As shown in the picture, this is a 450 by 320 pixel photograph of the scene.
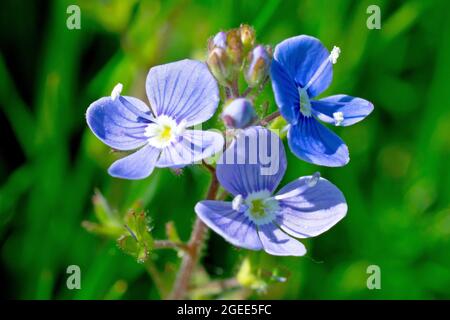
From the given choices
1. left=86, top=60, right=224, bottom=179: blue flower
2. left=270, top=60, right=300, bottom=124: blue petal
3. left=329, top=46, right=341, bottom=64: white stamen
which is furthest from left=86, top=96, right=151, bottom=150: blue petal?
left=329, top=46, right=341, bottom=64: white stamen

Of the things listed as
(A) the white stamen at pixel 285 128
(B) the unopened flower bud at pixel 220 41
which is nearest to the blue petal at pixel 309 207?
(A) the white stamen at pixel 285 128

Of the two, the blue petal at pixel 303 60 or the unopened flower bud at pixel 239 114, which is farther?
the blue petal at pixel 303 60

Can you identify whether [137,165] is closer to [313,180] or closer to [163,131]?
[163,131]

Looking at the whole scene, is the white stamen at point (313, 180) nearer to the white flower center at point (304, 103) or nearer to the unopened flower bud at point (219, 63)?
the white flower center at point (304, 103)

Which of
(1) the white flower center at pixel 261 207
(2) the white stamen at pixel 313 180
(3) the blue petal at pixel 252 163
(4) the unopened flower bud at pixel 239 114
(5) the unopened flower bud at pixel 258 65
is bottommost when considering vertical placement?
(1) the white flower center at pixel 261 207

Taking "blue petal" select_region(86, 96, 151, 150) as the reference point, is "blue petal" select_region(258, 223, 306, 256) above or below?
below

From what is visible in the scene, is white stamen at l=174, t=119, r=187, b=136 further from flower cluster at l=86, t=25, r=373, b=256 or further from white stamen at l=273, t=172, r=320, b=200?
white stamen at l=273, t=172, r=320, b=200
